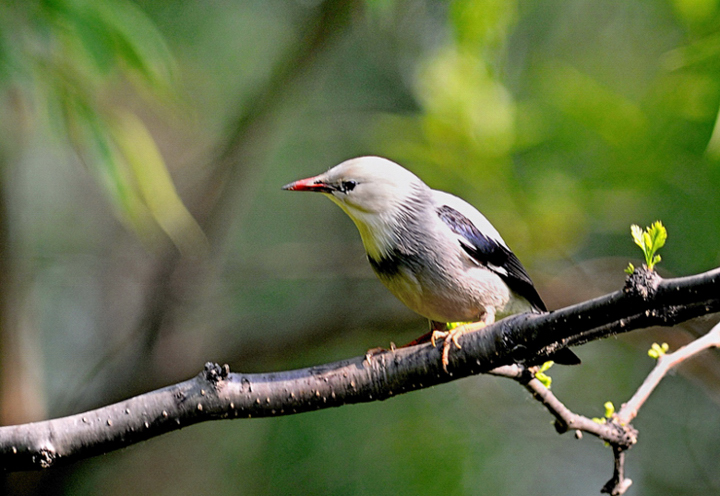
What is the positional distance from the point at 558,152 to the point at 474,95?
2.26 feet

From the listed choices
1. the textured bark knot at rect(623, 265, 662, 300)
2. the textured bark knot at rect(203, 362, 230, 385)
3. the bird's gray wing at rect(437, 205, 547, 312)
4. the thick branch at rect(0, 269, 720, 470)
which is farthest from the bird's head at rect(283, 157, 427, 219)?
the textured bark knot at rect(623, 265, 662, 300)

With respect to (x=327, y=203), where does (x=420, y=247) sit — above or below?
below

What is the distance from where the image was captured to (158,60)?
2.73 m

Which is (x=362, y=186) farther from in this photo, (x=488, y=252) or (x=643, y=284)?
(x=643, y=284)

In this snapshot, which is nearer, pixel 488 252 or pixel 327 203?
pixel 488 252

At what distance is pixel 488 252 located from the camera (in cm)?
245

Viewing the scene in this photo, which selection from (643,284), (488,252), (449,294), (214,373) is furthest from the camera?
(488,252)

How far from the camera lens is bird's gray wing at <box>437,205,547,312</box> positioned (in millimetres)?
2422

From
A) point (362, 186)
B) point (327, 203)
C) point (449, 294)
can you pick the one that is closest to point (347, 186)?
point (362, 186)

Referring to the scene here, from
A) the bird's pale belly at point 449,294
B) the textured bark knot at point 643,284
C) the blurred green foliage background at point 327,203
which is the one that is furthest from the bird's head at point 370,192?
the textured bark knot at point 643,284

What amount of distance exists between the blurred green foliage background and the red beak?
28.5 inches

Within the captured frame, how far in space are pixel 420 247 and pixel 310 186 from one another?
0.42 meters

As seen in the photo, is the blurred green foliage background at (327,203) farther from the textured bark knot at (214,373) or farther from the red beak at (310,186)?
the textured bark knot at (214,373)

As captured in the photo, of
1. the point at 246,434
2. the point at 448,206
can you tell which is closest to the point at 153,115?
the point at 246,434
